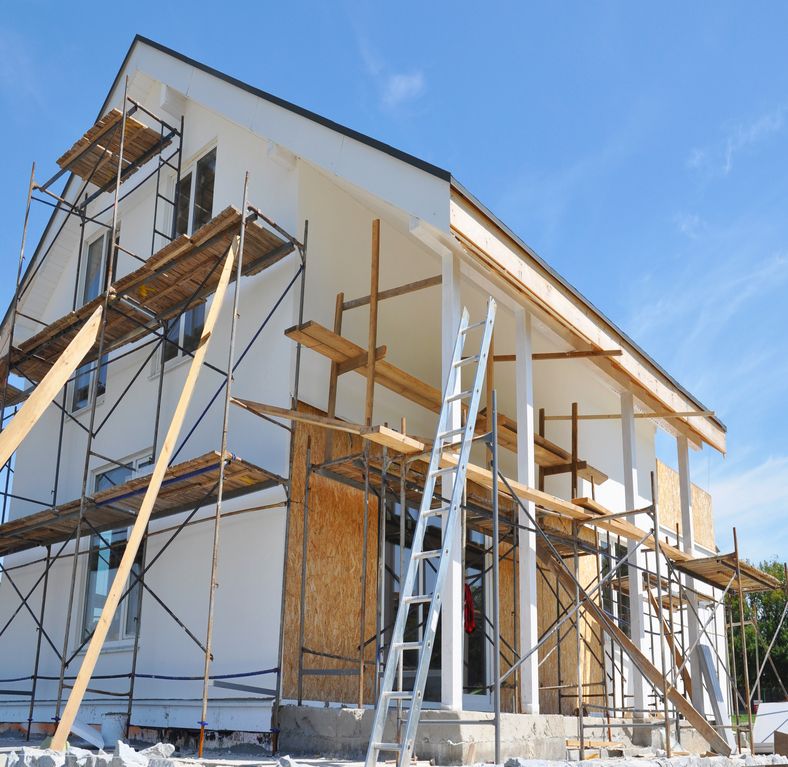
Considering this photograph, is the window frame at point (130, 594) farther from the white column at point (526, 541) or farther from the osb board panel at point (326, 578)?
the white column at point (526, 541)

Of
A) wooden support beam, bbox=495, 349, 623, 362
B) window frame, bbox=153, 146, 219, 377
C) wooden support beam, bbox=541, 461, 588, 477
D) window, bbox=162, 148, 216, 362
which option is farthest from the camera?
wooden support beam, bbox=541, 461, 588, 477

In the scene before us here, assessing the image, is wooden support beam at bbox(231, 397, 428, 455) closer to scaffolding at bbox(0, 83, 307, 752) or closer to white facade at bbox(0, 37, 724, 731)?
scaffolding at bbox(0, 83, 307, 752)

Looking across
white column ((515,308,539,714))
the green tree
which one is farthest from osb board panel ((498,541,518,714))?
the green tree

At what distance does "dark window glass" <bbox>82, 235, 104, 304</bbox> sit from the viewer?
1612cm

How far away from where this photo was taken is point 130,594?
41.1 feet

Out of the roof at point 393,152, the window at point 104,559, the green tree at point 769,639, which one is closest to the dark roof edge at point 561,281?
the roof at point 393,152

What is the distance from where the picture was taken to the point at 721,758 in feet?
31.5

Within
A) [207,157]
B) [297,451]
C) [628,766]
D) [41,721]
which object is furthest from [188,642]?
[207,157]

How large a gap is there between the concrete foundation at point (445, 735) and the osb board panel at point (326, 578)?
0.71 m

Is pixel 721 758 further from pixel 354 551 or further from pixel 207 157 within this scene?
pixel 207 157

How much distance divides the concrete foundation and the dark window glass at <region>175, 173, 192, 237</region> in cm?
752

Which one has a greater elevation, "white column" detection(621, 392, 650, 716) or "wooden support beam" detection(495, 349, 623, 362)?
"wooden support beam" detection(495, 349, 623, 362)

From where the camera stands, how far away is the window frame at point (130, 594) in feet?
40.4

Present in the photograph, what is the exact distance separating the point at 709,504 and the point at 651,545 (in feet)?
25.5
